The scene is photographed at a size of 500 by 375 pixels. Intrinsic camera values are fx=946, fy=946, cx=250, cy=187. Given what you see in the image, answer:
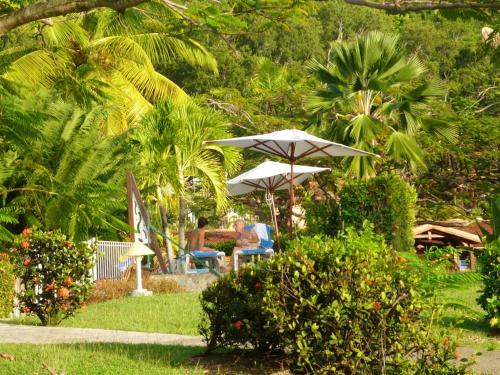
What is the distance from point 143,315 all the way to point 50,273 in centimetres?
152

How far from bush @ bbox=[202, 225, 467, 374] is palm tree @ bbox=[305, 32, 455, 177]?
16773 mm

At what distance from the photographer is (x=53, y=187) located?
735cm

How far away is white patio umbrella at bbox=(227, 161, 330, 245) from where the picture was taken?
21.5 metres

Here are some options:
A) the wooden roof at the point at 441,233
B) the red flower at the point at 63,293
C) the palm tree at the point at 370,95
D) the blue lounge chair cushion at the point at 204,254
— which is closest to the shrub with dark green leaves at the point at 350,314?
the red flower at the point at 63,293

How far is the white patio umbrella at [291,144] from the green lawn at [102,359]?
Answer: 26.5 feet

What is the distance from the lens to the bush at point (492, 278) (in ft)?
35.5

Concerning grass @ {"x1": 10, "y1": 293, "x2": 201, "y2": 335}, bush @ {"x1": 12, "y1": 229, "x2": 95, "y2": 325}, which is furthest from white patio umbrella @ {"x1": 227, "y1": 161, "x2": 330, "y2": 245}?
bush @ {"x1": 12, "y1": 229, "x2": 95, "y2": 325}

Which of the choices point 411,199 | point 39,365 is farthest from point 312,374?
point 411,199

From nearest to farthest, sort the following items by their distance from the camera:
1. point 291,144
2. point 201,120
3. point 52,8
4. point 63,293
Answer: point 52,8, point 63,293, point 291,144, point 201,120

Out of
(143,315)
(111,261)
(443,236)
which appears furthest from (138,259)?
(443,236)

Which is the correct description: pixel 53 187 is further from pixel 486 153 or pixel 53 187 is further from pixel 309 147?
pixel 486 153

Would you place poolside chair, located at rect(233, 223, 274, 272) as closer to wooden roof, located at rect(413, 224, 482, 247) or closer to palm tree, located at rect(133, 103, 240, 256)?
palm tree, located at rect(133, 103, 240, 256)

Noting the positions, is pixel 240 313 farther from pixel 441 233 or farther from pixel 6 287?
pixel 441 233

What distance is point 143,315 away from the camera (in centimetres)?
1396
